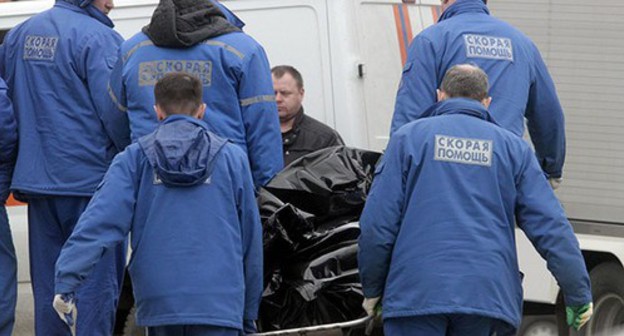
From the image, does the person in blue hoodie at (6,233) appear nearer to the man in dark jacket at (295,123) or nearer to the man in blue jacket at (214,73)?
the man in blue jacket at (214,73)

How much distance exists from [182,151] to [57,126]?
173 cm

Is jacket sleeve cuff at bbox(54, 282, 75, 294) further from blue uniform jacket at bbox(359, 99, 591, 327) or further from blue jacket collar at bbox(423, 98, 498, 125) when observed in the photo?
blue jacket collar at bbox(423, 98, 498, 125)

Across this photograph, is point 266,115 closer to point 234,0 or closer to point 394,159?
point 394,159

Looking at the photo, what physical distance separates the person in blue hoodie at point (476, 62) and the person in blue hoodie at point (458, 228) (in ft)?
2.60

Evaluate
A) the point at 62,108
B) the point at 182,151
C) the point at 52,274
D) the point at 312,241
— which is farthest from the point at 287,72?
the point at 182,151

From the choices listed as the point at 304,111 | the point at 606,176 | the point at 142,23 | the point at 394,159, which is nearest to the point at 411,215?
the point at 394,159

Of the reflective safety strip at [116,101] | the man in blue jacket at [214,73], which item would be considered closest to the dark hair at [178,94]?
the man in blue jacket at [214,73]

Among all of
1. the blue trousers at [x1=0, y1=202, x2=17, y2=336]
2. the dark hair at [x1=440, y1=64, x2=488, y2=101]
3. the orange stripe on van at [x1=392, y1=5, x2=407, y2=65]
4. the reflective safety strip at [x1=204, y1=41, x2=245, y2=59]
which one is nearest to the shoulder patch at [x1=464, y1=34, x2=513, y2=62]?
the dark hair at [x1=440, y1=64, x2=488, y2=101]

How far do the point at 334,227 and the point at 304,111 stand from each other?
137 centimetres

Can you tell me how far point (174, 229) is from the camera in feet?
20.3

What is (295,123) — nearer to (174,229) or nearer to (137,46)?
(137,46)

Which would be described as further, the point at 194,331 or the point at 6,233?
the point at 6,233

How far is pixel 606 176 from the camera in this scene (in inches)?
374

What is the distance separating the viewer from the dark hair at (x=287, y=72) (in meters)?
8.21
